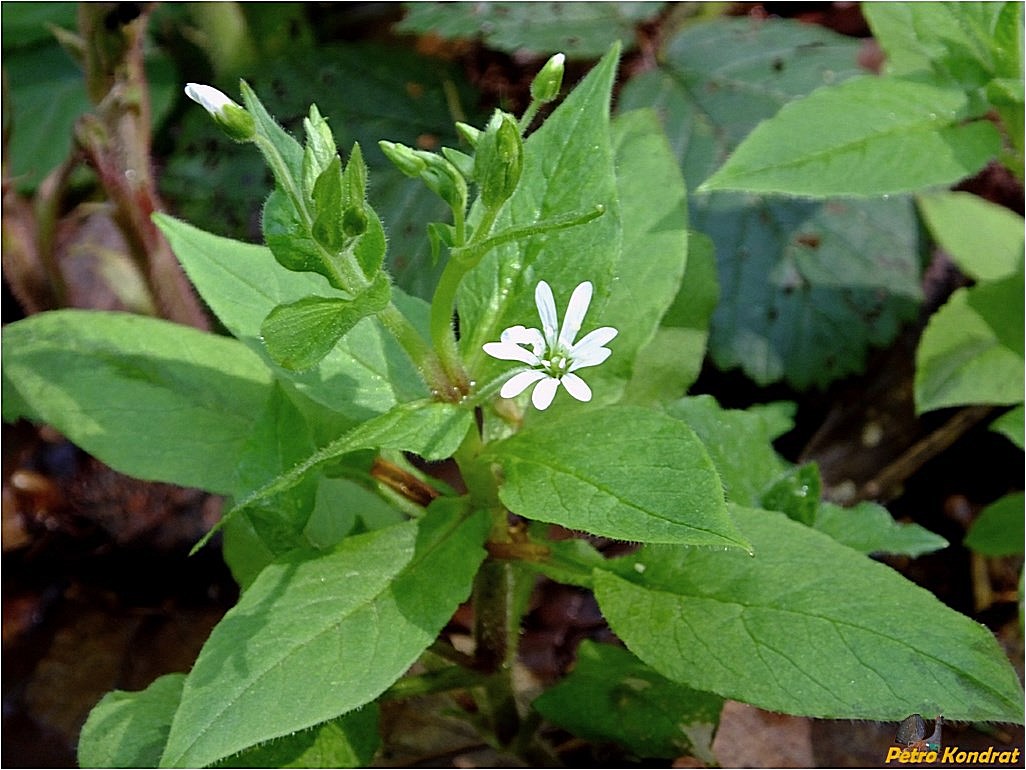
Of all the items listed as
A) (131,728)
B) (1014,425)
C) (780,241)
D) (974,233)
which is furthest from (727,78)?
(131,728)

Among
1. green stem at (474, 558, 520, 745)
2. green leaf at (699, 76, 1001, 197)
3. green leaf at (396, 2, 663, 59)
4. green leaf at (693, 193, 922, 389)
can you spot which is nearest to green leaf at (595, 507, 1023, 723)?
green stem at (474, 558, 520, 745)

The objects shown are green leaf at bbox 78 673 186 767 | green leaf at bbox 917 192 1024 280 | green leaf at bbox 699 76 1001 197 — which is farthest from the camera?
green leaf at bbox 917 192 1024 280

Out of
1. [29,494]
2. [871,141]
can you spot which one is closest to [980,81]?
[871,141]

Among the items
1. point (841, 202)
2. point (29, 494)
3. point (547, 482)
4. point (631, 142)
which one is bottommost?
point (29, 494)

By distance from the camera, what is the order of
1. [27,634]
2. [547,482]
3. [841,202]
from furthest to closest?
[841,202] < [27,634] < [547,482]

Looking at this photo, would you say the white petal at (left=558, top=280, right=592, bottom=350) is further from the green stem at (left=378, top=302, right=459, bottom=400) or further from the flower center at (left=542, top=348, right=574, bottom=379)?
the green stem at (left=378, top=302, right=459, bottom=400)

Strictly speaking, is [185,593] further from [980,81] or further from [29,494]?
[980,81]
